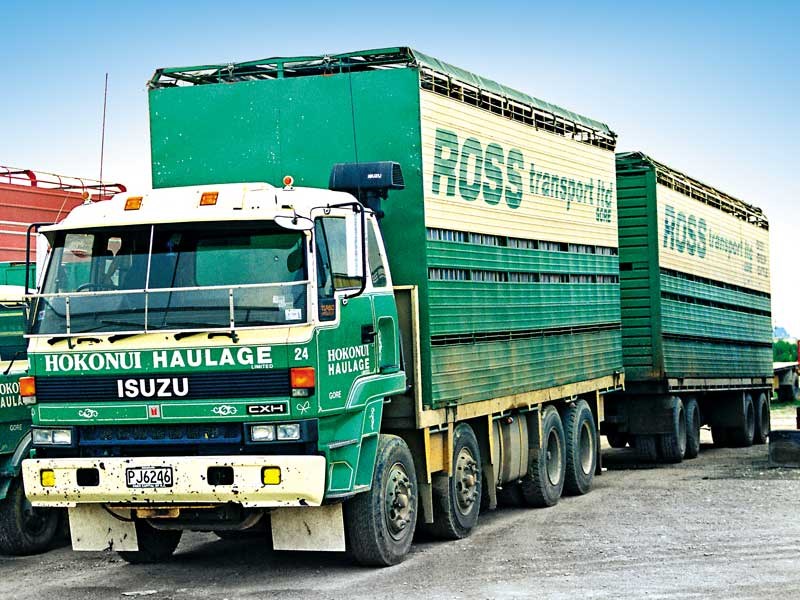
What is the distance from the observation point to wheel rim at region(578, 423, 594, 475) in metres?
16.4

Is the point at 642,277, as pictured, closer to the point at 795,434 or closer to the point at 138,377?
the point at 795,434

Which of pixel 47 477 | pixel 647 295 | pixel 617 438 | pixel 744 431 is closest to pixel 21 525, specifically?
pixel 47 477

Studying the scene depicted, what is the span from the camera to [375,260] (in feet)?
35.1

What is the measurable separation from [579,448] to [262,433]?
7.39 meters

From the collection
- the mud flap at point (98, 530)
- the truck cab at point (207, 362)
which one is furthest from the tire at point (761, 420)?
the mud flap at point (98, 530)

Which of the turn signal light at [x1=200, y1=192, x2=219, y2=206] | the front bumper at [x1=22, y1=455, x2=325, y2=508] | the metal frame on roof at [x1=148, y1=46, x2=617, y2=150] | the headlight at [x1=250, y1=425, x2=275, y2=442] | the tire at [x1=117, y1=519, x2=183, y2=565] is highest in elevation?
the metal frame on roof at [x1=148, y1=46, x2=617, y2=150]

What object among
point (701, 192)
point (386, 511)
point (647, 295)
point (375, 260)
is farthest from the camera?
point (701, 192)

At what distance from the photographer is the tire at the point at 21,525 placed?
1184 cm

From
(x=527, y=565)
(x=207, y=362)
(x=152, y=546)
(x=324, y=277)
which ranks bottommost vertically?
(x=527, y=565)

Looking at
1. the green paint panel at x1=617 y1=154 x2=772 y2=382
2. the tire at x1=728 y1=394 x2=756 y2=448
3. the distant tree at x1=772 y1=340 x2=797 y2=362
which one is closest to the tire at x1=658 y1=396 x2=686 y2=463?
the green paint panel at x1=617 y1=154 x2=772 y2=382

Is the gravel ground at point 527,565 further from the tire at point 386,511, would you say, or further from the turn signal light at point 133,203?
the turn signal light at point 133,203

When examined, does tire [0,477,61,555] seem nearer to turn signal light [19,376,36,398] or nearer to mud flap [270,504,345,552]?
turn signal light [19,376,36,398]

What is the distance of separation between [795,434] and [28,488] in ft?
37.9

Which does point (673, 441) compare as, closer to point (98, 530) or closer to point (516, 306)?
point (516, 306)
